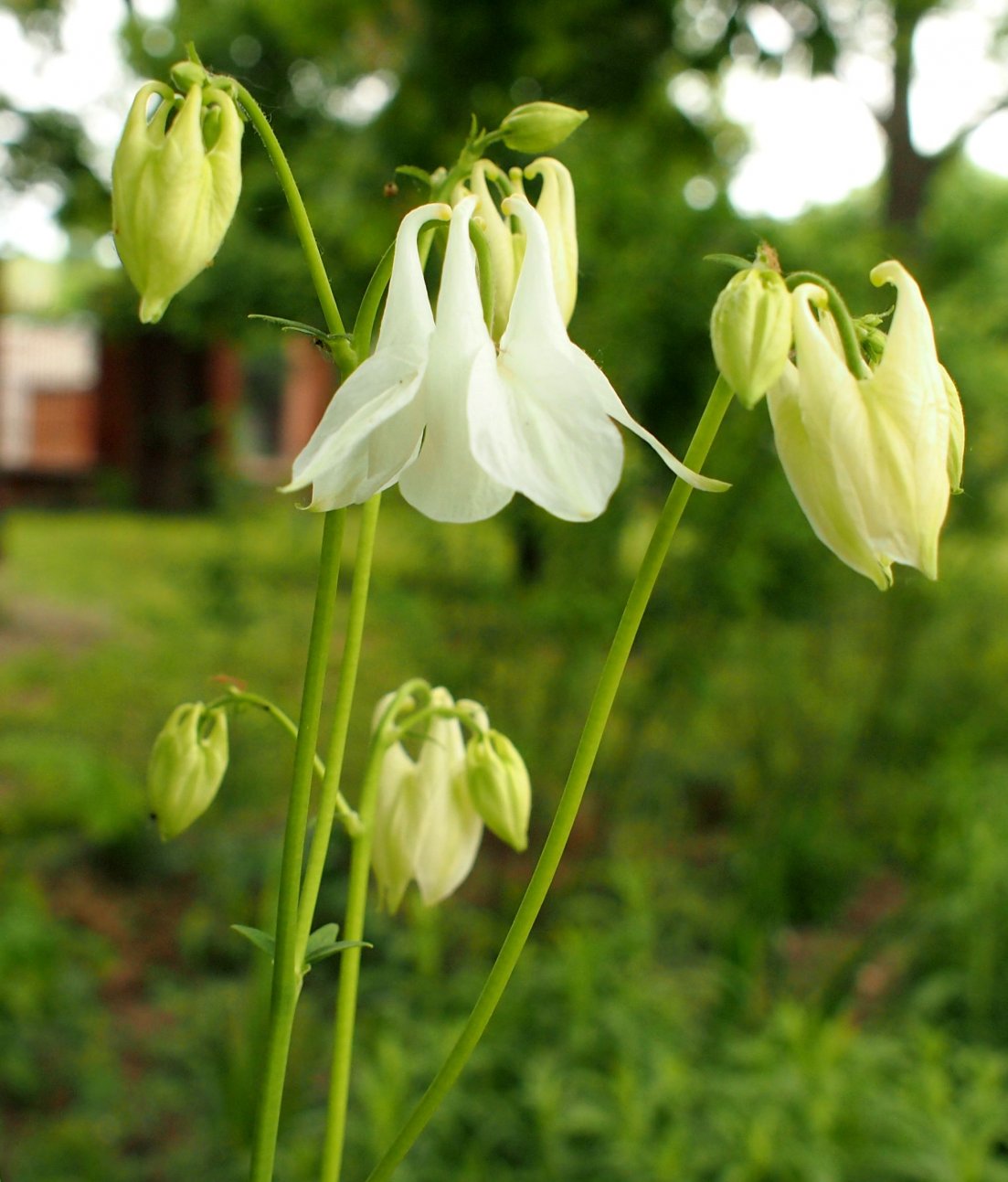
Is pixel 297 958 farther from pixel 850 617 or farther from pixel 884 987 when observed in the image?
pixel 850 617

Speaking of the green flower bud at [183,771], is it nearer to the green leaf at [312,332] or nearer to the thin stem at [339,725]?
the thin stem at [339,725]

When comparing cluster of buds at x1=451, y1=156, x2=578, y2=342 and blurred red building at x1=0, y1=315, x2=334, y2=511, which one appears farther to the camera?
blurred red building at x1=0, y1=315, x2=334, y2=511

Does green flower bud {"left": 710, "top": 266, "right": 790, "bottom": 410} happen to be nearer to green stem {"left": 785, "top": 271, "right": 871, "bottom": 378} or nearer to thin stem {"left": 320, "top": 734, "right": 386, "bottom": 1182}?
green stem {"left": 785, "top": 271, "right": 871, "bottom": 378}

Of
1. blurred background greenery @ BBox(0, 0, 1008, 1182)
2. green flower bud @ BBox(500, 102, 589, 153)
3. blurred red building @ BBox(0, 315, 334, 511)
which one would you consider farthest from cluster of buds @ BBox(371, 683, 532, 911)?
blurred red building @ BBox(0, 315, 334, 511)

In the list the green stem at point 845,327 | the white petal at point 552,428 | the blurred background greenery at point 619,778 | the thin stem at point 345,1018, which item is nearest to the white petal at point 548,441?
the white petal at point 552,428

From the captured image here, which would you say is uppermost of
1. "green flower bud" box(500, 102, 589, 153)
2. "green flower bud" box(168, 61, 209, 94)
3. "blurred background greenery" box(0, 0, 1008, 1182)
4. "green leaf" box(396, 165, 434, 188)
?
"green flower bud" box(500, 102, 589, 153)

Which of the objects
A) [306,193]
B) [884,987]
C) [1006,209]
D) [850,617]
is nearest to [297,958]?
[884,987]

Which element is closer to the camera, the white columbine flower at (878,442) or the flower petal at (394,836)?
the white columbine flower at (878,442)
